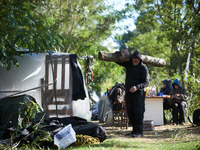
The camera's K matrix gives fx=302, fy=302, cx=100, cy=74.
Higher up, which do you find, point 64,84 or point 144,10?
point 144,10

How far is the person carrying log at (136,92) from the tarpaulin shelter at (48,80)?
194cm

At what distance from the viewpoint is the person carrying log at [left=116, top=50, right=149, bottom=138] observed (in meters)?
6.43

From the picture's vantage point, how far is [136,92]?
6.46m

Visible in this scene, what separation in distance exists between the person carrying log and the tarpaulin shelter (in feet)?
6.36

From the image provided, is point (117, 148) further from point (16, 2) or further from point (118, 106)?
point (118, 106)

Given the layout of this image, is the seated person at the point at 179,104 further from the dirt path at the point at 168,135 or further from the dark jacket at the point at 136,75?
the dark jacket at the point at 136,75

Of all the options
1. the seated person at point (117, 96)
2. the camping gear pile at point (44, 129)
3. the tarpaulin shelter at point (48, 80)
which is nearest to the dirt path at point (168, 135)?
the camping gear pile at point (44, 129)

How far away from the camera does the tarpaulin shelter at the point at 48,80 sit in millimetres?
7965

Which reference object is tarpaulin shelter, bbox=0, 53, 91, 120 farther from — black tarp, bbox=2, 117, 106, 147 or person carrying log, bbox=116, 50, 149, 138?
black tarp, bbox=2, 117, 106, 147

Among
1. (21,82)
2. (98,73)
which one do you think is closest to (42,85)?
(21,82)

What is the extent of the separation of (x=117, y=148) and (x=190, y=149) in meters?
1.14

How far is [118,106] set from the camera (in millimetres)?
9062

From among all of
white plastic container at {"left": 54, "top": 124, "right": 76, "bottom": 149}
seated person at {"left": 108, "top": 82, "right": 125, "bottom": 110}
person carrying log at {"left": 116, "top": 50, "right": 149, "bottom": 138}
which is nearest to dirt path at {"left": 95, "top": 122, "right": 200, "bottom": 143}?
person carrying log at {"left": 116, "top": 50, "right": 149, "bottom": 138}

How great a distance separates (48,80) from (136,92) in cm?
276
